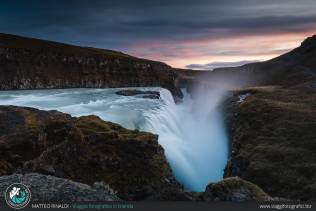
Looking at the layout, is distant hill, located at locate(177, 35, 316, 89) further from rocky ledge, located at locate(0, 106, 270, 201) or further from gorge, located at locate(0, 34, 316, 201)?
rocky ledge, located at locate(0, 106, 270, 201)

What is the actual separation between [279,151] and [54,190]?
21.1m

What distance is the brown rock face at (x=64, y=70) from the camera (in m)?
90.2

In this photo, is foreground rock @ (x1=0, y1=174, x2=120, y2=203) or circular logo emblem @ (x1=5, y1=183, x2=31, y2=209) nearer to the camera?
circular logo emblem @ (x1=5, y1=183, x2=31, y2=209)

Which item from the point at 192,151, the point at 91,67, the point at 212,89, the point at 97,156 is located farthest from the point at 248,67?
the point at 97,156

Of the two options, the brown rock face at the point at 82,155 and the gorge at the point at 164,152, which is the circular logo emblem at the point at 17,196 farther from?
the brown rock face at the point at 82,155

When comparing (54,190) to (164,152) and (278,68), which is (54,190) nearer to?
(164,152)

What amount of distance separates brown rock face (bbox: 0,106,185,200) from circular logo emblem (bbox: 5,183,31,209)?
8.16 meters

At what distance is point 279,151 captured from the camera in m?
28.4

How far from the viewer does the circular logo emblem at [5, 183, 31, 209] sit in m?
8.50

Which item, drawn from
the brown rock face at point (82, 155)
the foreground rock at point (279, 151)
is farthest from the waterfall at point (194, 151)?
the brown rock face at point (82, 155)

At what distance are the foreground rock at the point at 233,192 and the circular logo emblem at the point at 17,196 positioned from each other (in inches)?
350

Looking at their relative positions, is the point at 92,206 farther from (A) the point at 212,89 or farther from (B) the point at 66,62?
(A) the point at 212,89

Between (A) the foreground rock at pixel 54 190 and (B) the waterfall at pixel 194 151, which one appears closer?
(A) the foreground rock at pixel 54 190

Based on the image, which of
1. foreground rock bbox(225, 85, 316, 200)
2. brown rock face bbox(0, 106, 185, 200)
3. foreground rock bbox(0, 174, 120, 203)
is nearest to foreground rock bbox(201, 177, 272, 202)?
brown rock face bbox(0, 106, 185, 200)
